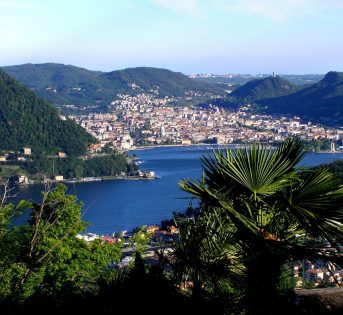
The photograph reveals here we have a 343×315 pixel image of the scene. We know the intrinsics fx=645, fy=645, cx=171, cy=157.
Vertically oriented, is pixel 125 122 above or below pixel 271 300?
below

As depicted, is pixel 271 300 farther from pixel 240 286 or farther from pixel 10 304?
pixel 10 304

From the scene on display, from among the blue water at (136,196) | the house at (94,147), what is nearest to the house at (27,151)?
the house at (94,147)

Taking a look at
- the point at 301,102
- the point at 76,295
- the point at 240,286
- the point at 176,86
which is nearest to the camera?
the point at 240,286

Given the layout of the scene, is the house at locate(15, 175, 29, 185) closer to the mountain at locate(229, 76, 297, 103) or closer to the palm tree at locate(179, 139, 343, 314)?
the palm tree at locate(179, 139, 343, 314)

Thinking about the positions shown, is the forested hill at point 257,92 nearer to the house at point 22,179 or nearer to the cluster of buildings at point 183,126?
the cluster of buildings at point 183,126

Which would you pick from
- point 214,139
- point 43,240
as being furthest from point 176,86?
point 43,240

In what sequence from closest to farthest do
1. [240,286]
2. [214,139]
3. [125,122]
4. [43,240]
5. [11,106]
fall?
1. [240,286]
2. [43,240]
3. [11,106]
4. [214,139]
5. [125,122]

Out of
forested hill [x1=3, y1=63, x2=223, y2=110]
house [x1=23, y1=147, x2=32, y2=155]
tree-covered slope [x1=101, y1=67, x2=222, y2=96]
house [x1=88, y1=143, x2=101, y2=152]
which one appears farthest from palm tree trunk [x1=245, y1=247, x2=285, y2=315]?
tree-covered slope [x1=101, y1=67, x2=222, y2=96]

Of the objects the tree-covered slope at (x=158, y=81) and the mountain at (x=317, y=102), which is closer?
the mountain at (x=317, y=102)
